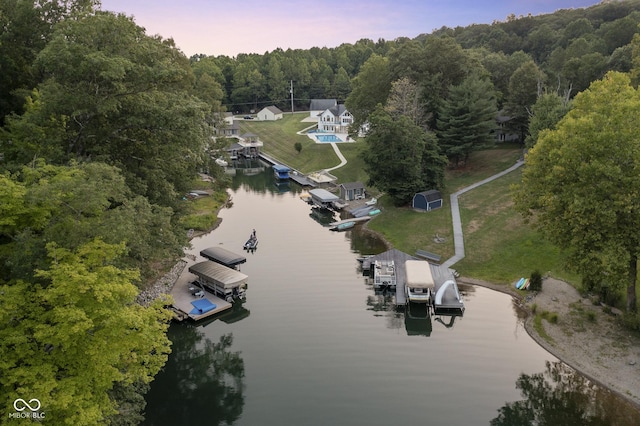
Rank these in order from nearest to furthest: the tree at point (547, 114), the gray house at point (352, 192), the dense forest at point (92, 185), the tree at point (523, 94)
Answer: the dense forest at point (92, 185)
the tree at point (547, 114)
the gray house at point (352, 192)
the tree at point (523, 94)

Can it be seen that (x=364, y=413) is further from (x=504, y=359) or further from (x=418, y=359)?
(x=504, y=359)

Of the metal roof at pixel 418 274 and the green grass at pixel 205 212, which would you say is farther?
the green grass at pixel 205 212

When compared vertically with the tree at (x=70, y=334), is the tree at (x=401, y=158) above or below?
above

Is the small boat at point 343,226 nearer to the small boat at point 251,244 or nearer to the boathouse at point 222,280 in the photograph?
the small boat at point 251,244

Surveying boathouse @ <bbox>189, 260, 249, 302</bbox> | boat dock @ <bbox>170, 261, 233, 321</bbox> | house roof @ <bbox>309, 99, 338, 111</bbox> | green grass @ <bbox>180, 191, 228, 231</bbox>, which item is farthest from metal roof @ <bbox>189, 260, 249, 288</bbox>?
house roof @ <bbox>309, 99, 338, 111</bbox>

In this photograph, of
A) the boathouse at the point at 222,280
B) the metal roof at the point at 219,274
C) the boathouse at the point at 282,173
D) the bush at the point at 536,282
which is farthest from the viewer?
the boathouse at the point at 282,173

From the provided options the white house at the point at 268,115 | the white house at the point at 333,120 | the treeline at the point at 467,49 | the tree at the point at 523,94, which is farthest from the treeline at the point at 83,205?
the white house at the point at 268,115

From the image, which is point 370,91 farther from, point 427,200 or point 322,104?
point 322,104

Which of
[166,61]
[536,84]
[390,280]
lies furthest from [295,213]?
[536,84]
